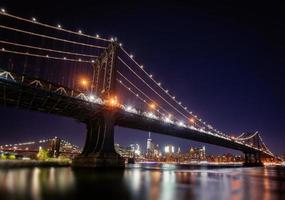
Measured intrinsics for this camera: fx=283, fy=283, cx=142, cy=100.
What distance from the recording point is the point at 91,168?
40.9 metres

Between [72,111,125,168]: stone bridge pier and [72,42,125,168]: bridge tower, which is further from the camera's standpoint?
[72,42,125,168]: bridge tower

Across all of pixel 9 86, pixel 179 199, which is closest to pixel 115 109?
pixel 9 86

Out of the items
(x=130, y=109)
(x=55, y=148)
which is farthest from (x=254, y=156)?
(x=130, y=109)

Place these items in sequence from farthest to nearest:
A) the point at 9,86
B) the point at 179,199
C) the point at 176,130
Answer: the point at 176,130, the point at 9,86, the point at 179,199

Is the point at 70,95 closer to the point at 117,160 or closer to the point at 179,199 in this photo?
the point at 117,160

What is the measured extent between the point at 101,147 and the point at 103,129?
9.56 feet

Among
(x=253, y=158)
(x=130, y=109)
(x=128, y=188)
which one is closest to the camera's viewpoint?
(x=128, y=188)

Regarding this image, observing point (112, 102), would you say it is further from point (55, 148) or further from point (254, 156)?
point (254, 156)

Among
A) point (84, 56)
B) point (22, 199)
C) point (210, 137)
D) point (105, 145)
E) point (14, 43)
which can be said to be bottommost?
point (22, 199)

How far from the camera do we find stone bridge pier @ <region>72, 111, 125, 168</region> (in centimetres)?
4203

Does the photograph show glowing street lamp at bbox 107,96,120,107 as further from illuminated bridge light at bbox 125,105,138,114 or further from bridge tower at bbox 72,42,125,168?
illuminated bridge light at bbox 125,105,138,114

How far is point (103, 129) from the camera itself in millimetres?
44344

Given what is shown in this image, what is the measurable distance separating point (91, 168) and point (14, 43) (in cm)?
2082

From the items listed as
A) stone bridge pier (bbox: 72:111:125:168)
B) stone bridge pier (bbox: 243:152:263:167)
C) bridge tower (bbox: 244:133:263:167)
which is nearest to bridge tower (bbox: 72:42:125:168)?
stone bridge pier (bbox: 72:111:125:168)
